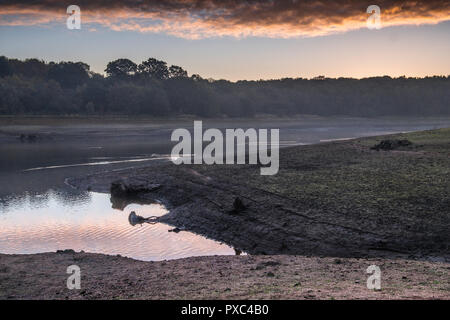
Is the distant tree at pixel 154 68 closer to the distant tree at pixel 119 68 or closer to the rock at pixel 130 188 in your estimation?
the distant tree at pixel 119 68

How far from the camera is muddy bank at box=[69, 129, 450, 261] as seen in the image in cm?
1389

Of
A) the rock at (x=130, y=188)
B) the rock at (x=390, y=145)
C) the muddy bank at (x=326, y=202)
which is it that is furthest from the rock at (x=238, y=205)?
the rock at (x=390, y=145)

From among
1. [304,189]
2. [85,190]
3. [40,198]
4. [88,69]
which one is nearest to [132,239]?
[304,189]

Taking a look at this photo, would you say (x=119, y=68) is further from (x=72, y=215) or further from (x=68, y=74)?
(x=72, y=215)

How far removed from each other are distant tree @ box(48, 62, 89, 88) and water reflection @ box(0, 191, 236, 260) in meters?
114

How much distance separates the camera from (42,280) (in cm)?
1101

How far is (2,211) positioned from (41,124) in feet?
195

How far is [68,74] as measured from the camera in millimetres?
132250

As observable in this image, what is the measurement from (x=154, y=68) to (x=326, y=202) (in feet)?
453

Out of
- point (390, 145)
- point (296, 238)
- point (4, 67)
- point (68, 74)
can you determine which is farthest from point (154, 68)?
point (296, 238)

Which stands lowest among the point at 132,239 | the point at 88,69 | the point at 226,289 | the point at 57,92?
the point at 132,239

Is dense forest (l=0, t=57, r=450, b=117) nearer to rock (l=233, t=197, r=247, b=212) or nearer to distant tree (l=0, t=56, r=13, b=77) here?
distant tree (l=0, t=56, r=13, b=77)

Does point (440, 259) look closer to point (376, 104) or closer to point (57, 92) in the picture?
point (57, 92)

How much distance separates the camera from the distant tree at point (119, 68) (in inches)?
5645
